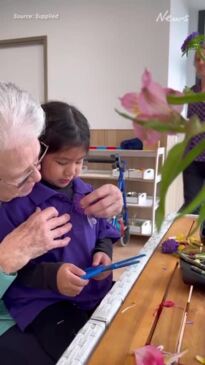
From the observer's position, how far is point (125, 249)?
9.75ft

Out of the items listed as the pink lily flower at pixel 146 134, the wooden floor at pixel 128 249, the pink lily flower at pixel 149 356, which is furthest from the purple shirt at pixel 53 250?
the wooden floor at pixel 128 249

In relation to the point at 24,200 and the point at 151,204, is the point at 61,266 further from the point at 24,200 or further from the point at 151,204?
the point at 151,204

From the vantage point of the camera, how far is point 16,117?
71 cm

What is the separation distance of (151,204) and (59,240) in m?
2.33

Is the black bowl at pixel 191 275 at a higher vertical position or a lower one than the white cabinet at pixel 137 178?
higher

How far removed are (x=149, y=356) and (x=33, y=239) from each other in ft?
1.27

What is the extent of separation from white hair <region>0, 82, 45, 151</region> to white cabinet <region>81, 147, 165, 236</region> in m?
2.20

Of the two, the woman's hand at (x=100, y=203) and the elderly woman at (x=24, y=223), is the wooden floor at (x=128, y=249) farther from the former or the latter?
the elderly woman at (x=24, y=223)

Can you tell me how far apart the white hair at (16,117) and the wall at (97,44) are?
2.51 metres

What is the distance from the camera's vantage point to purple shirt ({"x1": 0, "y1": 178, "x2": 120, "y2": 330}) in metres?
0.83

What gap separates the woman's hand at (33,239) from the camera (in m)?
0.72

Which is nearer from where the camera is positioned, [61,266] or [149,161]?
[61,266]

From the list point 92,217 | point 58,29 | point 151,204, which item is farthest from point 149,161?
point 92,217

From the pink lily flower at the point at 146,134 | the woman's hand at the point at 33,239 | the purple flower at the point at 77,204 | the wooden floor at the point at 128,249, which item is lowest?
the wooden floor at the point at 128,249
